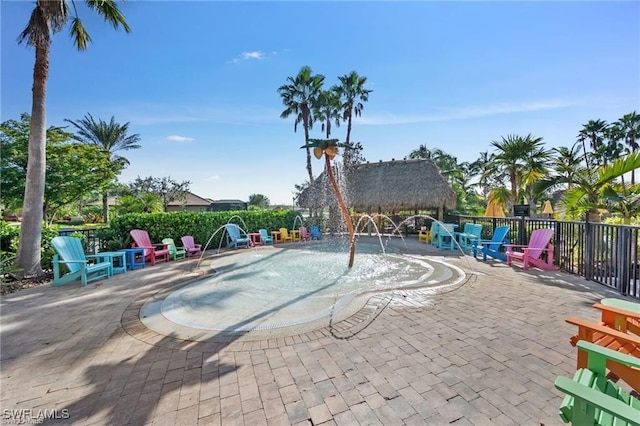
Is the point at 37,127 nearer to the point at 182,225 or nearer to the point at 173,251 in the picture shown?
the point at 173,251


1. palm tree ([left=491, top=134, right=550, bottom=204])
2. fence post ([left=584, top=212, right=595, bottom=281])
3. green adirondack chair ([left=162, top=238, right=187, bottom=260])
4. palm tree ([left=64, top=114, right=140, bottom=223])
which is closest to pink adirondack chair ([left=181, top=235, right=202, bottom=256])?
green adirondack chair ([left=162, top=238, right=187, bottom=260])

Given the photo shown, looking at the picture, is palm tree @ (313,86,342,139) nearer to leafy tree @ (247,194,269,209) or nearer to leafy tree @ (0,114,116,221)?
leafy tree @ (0,114,116,221)

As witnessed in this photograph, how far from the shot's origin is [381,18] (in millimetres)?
8055

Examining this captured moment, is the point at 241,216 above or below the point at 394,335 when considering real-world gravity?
above

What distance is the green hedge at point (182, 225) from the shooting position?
8.39m

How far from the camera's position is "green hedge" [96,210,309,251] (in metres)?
8.39

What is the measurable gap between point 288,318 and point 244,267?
4.03 m

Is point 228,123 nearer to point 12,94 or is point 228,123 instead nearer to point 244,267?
point 12,94

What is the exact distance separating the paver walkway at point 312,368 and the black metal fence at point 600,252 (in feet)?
4.44

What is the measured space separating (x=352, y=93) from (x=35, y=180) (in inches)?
838

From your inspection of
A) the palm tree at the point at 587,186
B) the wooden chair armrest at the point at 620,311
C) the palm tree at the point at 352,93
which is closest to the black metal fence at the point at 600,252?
the palm tree at the point at 587,186

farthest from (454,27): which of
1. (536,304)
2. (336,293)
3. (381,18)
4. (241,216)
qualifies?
(241,216)

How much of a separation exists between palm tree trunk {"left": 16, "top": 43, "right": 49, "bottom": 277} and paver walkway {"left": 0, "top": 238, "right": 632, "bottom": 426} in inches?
109

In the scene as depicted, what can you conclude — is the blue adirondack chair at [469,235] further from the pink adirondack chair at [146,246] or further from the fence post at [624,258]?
the pink adirondack chair at [146,246]
